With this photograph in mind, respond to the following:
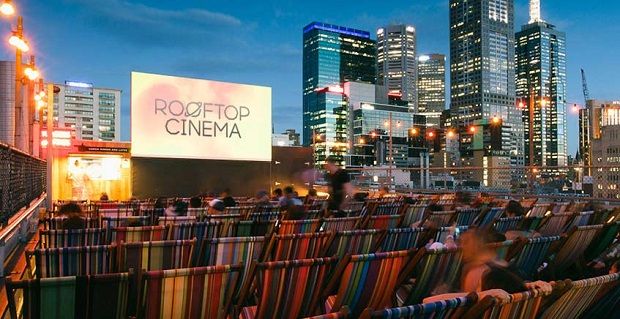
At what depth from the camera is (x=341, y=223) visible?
16.7ft

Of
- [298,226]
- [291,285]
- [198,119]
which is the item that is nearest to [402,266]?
[291,285]

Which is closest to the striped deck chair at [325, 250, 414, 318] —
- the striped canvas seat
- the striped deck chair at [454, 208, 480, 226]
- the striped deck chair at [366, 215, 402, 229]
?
the striped canvas seat

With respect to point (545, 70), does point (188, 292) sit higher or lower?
lower

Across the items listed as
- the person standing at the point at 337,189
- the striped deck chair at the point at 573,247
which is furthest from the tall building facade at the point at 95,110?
the striped deck chair at the point at 573,247

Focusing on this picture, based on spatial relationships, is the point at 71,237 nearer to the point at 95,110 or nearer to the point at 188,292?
the point at 188,292

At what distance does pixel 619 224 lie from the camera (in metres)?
4.20

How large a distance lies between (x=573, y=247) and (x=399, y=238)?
1.26 meters

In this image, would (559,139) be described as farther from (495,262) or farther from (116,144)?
(495,262)

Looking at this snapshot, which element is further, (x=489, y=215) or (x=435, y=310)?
(x=489, y=215)

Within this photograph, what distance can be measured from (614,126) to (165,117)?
4266 centimetres

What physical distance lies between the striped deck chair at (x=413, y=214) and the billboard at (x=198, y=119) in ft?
24.1

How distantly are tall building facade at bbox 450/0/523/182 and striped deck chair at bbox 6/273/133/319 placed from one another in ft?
231

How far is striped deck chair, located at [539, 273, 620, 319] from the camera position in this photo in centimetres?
197

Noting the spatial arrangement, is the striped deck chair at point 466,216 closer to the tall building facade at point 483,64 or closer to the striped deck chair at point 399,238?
the striped deck chair at point 399,238
